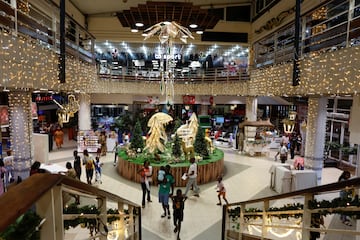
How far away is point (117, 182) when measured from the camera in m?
9.97

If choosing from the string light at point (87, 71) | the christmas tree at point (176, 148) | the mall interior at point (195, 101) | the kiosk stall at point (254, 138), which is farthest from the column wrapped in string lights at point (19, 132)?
the kiosk stall at point (254, 138)

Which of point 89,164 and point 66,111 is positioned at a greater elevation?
point 66,111

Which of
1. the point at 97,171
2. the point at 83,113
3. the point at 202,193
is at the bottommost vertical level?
the point at 202,193

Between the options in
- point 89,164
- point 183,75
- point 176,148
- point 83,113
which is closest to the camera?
point 89,164

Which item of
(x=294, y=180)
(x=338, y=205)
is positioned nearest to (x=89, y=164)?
(x=294, y=180)

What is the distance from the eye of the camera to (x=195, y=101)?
59.7ft

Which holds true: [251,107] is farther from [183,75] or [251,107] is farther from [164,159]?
[164,159]

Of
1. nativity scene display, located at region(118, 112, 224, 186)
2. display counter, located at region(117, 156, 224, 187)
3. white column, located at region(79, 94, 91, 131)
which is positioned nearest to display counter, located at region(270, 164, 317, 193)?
display counter, located at region(117, 156, 224, 187)

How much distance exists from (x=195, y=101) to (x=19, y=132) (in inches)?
453

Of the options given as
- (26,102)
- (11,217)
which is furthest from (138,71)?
(11,217)

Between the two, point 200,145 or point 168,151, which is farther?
point 168,151

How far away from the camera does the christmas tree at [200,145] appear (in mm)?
10984

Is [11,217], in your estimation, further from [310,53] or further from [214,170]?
[214,170]

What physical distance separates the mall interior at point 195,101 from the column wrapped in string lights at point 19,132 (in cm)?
3
